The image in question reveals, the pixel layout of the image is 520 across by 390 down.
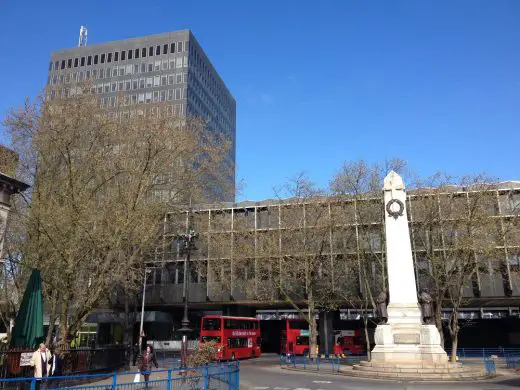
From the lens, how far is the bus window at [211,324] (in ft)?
106

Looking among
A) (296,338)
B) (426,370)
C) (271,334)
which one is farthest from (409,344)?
(271,334)

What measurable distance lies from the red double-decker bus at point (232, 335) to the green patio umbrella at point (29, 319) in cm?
1573

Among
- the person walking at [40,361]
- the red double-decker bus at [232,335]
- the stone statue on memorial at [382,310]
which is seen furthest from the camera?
the red double-decker bus at [232,335]

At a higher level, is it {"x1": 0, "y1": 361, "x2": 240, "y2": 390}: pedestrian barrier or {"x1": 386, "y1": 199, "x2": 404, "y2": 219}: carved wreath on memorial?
{"x1": 386, "y1": 199, "x2": 404, "y2": 219}: carved wreath on memorial

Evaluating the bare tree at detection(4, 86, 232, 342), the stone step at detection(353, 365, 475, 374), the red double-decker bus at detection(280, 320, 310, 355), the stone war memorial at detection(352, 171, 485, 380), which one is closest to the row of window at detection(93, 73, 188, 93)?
the red double-decker bus at detection(280, 320, 310, 355)

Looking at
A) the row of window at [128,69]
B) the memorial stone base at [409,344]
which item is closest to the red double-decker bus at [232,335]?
the memorial stone base at [409,344]

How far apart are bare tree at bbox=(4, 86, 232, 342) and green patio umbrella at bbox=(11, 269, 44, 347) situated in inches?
150

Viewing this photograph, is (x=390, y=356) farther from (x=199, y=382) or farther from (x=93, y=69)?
(x=93, y=69)

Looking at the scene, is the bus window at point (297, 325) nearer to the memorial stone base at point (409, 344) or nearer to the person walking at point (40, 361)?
the memorial stone base at point (409, 344)

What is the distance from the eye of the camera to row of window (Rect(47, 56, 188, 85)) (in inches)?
3056

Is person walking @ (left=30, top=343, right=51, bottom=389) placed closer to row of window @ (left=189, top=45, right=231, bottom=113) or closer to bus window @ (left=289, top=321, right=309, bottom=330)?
bus window @ (left=289, top=321, right=309, bottom=330)

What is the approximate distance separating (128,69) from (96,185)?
60489mm

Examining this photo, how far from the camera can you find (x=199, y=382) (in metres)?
11.8

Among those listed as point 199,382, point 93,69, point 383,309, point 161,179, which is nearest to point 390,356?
point 383,309
